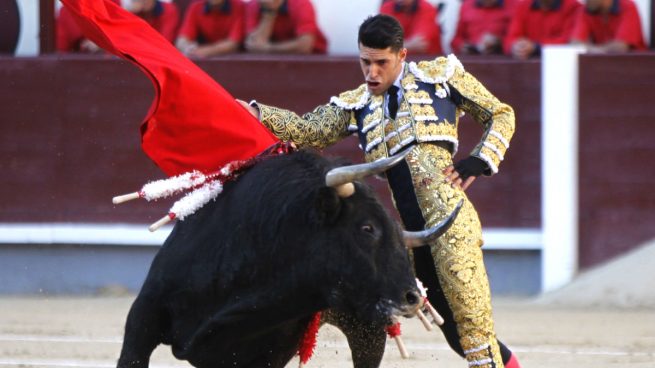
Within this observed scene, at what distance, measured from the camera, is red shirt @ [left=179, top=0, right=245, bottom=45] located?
753 cm

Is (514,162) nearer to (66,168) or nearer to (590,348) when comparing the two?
(590,348)

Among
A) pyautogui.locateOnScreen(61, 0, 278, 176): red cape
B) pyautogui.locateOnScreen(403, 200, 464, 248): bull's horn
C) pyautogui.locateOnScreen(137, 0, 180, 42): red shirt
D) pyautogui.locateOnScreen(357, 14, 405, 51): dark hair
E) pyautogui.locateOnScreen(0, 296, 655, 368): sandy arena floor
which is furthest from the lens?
pyautogui.locateOnScreen(137, 0, 180, 42): red shirt

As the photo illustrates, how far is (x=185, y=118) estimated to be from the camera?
4.15 m

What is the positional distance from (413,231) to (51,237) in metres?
4.01

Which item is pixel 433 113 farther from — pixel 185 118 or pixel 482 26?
pixel 482 26

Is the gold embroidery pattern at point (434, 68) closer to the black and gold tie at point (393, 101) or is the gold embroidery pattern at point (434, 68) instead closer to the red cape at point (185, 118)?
the black and gold tie at point (393, 101)

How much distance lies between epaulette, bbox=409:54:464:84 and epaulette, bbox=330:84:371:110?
157mm

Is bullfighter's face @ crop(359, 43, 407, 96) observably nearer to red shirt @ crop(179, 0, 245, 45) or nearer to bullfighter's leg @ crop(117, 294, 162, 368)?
bullfighter's leg @ crop(117, 294, 162, 368)

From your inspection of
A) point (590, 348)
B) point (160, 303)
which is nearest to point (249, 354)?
point (160, 303)

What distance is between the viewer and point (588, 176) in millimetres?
7281

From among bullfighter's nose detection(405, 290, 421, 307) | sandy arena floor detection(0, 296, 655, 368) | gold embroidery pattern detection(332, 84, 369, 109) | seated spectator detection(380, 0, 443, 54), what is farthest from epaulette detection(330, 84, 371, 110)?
seated spectator detection(380, 0, 443, 54)

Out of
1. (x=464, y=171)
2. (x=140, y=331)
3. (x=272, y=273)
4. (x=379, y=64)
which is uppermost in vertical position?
(x=379, y=64)

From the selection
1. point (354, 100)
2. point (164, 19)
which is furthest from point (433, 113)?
point (164, 19)

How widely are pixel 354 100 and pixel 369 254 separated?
2.39 ft
